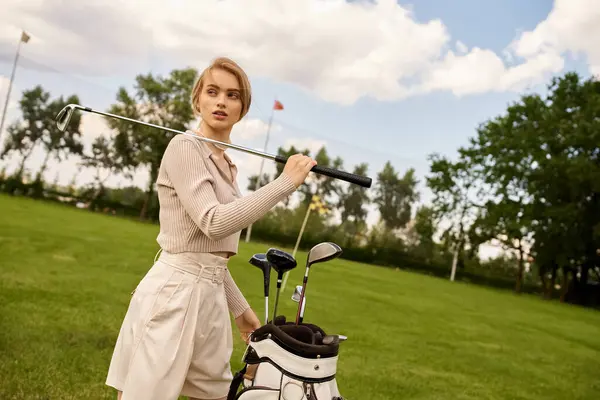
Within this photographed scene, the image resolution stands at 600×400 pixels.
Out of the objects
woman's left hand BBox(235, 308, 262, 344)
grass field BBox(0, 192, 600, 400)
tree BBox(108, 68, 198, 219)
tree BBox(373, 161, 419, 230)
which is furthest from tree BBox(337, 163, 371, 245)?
woman's left hand BBox(235, 308, 262, 344)

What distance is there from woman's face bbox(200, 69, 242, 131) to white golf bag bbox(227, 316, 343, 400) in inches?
29.9

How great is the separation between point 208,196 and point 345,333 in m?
7.92

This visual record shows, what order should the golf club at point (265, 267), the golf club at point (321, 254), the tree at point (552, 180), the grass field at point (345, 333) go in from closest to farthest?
the golf club at point (321, 254) → the golf club at point (265, 267) → the grass field at point (345, 333) → the tree at point (552, 180)

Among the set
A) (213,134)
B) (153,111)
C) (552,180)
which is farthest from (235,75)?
(153,111)

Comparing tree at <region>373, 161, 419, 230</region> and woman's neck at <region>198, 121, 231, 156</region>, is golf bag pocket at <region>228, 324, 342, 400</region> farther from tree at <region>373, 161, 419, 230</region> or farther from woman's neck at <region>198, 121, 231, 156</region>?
tree at <region>373, 161, 419, 230</region>

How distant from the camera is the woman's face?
7.36 ft

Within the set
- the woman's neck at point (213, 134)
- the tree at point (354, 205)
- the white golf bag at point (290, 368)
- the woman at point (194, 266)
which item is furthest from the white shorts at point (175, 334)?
the tree at point (354, 205)

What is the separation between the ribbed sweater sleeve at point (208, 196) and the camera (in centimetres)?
190

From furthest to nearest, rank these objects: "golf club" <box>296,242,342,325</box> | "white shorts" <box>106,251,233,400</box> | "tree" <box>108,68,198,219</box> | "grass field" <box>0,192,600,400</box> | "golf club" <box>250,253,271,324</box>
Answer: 1. "tree" <box>108,68,198,219</box>
2. "grass field" <box>0,192,600,400</box>
3. "golf club" <box>250,253,271,324</box>
4. "golf club" <box>296,242,342,325</box>
5. "white shorts" <box>106,251,233,400</box>

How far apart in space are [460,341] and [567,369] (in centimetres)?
186

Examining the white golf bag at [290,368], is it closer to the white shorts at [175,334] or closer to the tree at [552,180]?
the white shorts at [175,334]

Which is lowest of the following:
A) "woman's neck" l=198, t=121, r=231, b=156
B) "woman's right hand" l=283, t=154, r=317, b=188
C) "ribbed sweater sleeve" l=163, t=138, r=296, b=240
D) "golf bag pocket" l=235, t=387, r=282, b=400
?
"golf bag pocket" l=235, t=387, r=282, b=400

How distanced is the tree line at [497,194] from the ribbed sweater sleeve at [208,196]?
116 ft

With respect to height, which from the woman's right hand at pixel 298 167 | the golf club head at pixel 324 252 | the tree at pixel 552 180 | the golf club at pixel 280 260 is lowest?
the golf club at pixel 280 260
